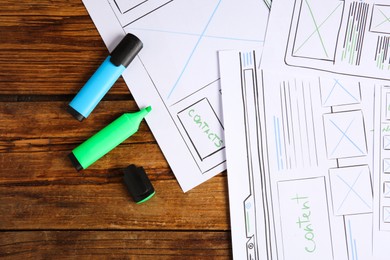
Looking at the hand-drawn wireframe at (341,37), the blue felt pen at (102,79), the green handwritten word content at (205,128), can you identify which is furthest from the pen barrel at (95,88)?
the hand-drawn wireframe at (341,37)

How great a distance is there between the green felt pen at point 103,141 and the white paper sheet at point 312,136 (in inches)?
5.0

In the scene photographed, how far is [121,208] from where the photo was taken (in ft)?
2.01

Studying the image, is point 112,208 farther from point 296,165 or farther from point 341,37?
point 341,37

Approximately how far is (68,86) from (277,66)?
0.90 ft

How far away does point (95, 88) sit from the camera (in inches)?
23.6

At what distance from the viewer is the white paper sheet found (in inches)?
23.7

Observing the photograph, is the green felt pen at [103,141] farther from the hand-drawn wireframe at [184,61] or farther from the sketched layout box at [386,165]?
the sketched layout box at [386,165]

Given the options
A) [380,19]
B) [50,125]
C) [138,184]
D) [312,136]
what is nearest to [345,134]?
[312,136]

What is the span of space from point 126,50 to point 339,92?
279 mm

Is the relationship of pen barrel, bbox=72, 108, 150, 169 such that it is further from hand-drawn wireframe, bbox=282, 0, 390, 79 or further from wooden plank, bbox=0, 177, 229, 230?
hand-drawn wireframe, bbox=282, 0, 390, 79

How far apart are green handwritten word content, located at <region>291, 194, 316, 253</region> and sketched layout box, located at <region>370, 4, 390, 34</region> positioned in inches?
9.5

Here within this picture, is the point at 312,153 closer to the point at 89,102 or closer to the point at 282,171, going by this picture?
the point at 282,171

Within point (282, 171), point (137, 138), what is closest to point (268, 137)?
point (282, 171)

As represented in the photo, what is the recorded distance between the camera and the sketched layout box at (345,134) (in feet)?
2.00
